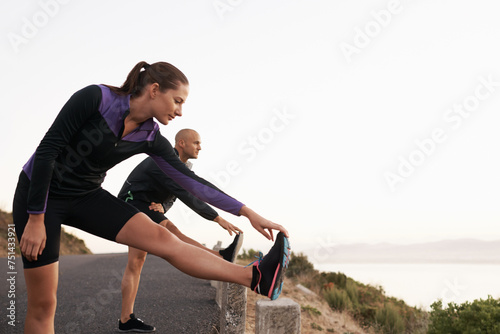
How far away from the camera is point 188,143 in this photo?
16.0 ft

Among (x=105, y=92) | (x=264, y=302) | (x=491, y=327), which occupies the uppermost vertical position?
(x=105, y=92)

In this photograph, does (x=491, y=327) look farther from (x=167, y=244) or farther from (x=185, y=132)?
(x=185, y=132)

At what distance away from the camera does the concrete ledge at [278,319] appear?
2855 millimetres

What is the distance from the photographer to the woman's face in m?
2.92

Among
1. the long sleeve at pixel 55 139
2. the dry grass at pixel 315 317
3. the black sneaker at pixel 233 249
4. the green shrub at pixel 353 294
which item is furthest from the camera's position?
the green shrub at pixel 353 294

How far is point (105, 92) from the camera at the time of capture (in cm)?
298

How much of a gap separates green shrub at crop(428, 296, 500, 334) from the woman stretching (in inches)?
94.6

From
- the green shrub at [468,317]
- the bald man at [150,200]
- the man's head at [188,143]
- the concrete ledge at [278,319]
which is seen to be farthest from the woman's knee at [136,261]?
the green shrub at [468,317]

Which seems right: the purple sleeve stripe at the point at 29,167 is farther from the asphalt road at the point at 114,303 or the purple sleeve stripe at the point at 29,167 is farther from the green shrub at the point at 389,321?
the green shrub at the point at 389,321

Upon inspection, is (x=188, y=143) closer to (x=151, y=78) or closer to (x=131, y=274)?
(x=131, y=274)

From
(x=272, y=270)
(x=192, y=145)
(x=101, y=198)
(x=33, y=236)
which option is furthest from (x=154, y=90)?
(x=192, y=145)

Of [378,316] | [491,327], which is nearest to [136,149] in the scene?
[491,327]

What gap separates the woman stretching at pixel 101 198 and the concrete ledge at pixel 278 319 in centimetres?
15

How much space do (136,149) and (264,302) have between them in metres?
1.48
